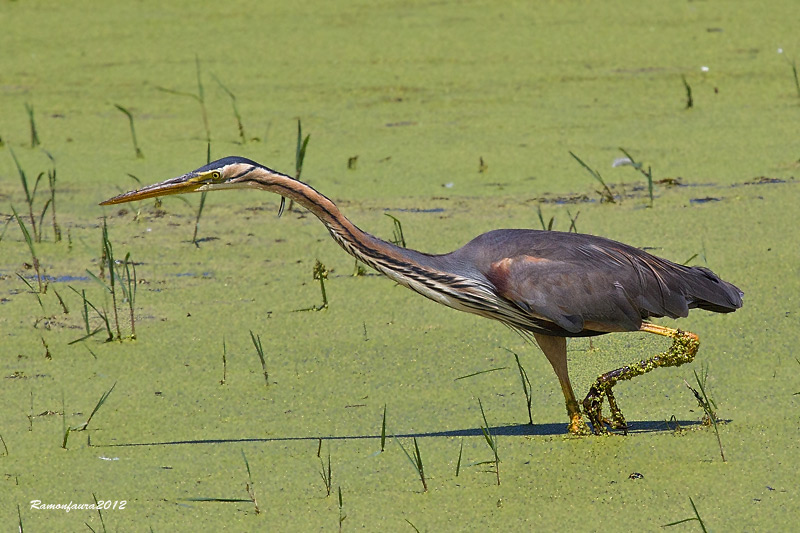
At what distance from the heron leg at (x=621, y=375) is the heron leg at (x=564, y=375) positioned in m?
0.05

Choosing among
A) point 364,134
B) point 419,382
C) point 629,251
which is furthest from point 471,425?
point 364,134

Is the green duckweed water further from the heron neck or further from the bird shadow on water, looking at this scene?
the heron neck

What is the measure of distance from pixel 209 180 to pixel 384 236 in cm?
203

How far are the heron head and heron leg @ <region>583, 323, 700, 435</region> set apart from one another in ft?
3.75

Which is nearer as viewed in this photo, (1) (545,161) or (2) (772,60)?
(1) (545,161)

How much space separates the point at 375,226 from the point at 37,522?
2.82 m

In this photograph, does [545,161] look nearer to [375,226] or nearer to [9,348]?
[375,226]

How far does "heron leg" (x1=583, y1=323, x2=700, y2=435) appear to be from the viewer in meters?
3.34

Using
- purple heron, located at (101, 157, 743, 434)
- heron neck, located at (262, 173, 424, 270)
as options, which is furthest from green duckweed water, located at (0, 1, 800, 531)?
heron neck, located at (262, 173, 424, 270)

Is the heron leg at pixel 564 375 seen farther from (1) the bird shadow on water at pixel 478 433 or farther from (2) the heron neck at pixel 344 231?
(2) the heron neck at pixel 344 231

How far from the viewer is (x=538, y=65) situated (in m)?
7.70

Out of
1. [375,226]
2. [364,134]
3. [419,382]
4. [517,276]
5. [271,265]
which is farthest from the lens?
[364,134]

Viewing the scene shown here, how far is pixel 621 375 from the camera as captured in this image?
3.39 metres

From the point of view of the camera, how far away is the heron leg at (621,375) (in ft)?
11.0
